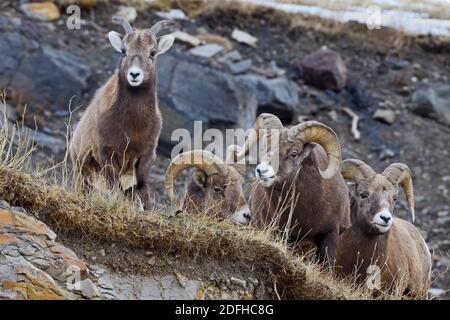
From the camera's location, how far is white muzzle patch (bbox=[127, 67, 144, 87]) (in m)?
12.4

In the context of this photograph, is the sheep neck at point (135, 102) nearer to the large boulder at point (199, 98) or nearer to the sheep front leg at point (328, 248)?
the sheep front leg at point (328, 248)

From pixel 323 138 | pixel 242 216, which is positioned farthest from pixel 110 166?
pixel 323 138

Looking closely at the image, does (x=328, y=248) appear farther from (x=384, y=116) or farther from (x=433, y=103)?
(x=433, y=103)

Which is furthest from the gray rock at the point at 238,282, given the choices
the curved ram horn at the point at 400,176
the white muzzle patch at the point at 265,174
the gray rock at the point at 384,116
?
the gray rock at the point at 384,116

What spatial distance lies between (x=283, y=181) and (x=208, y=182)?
209 cm

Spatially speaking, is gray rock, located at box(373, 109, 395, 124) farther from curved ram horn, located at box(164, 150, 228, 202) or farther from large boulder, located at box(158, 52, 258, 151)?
curved ram horn, located at box(164, 150, 228, 202)

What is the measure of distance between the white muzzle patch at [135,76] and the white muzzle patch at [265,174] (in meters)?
2.02

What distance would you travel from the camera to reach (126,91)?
505 inches

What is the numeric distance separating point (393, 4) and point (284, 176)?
1846 cm

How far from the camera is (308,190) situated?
11703 millimetres

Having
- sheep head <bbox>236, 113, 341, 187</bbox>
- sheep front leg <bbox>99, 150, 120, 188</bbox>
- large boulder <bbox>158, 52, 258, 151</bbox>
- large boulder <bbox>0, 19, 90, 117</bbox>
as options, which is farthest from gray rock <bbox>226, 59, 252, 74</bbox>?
sheep head <bbox>236, 113, 341, 187</bbox>

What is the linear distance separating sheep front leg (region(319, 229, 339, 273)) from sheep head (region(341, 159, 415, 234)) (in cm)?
34
